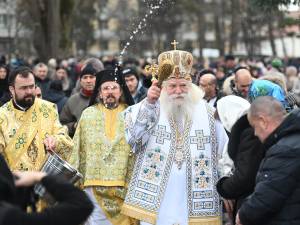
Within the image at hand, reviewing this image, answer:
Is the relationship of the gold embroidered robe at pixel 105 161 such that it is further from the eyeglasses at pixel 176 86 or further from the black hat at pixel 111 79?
the eyeglasses at pixel 176 86

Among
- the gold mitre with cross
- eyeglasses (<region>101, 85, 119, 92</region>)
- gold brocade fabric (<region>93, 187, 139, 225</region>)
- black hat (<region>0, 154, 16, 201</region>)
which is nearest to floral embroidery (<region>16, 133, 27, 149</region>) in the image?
gold brocade fabric (<region>93, 187, 139, 225</region>)

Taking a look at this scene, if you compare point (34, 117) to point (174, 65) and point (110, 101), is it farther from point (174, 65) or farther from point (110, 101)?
point (174, 65)

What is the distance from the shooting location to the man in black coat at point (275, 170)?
191 inches

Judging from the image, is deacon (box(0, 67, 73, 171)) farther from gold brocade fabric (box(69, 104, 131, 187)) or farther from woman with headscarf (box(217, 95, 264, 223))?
woman with headscarf (box(217, 95, 264, 223))

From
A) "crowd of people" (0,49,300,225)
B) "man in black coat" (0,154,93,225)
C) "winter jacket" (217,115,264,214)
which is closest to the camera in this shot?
"man in black coat" (0,154,93,225)

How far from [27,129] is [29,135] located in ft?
0.20

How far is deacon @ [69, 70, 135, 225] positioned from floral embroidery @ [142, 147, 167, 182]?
0.57 metres

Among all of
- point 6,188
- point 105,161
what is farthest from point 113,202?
point 6,188

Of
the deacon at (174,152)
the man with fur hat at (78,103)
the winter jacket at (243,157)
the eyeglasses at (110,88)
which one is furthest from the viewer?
the man with fur hat at (78,103)

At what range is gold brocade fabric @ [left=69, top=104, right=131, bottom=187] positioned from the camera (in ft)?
24.1

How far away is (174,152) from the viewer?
6734mm

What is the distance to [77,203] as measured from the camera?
3920 millimetres

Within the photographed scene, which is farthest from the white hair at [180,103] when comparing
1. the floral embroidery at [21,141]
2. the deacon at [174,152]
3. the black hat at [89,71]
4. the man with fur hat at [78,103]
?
the black hat at [89,71]

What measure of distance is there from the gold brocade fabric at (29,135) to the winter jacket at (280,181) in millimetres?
2618
